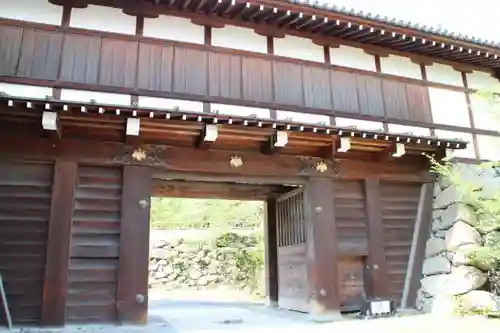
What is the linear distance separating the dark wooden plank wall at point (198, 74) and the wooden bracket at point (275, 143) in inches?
29.2

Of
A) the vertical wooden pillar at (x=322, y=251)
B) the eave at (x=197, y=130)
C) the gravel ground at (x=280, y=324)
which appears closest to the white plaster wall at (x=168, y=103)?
the eave at (x=197, y=130)

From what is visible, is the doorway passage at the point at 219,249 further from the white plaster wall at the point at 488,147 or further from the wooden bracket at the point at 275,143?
the white plaster wall at the point at 488,147

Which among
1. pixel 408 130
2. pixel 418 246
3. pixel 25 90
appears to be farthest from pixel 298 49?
pixel 25 90

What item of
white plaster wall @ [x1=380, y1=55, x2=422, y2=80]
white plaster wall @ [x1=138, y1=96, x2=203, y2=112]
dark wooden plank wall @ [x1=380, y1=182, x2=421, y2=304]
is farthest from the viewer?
white plaster wall @ [x1=380, y1=55, x2=422, y2=80]

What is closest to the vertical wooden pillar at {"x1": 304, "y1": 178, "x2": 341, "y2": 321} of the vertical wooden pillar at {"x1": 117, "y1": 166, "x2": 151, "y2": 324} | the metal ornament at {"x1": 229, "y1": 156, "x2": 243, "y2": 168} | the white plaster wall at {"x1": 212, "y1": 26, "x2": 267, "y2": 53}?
the metal ornament at {"x1": 229, "y1": 156, "x2": 243, "y2": 168}

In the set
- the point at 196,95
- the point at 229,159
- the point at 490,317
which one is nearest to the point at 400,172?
the point at 490,317

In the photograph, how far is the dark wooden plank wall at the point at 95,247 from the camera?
594 cm

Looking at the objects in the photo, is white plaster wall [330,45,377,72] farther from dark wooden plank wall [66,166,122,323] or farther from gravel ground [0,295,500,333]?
gravel ground [0,295,500,333]

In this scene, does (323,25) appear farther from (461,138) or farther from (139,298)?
(139,298)

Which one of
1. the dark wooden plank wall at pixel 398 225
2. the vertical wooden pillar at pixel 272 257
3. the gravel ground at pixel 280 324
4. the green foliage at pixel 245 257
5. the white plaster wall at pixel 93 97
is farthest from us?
the green foliage at pixel 245 257

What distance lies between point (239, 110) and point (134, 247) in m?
2.76

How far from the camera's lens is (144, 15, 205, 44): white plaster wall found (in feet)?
22.8

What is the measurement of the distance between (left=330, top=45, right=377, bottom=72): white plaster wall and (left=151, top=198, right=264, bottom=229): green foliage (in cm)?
894

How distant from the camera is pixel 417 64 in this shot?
8.80 metres
